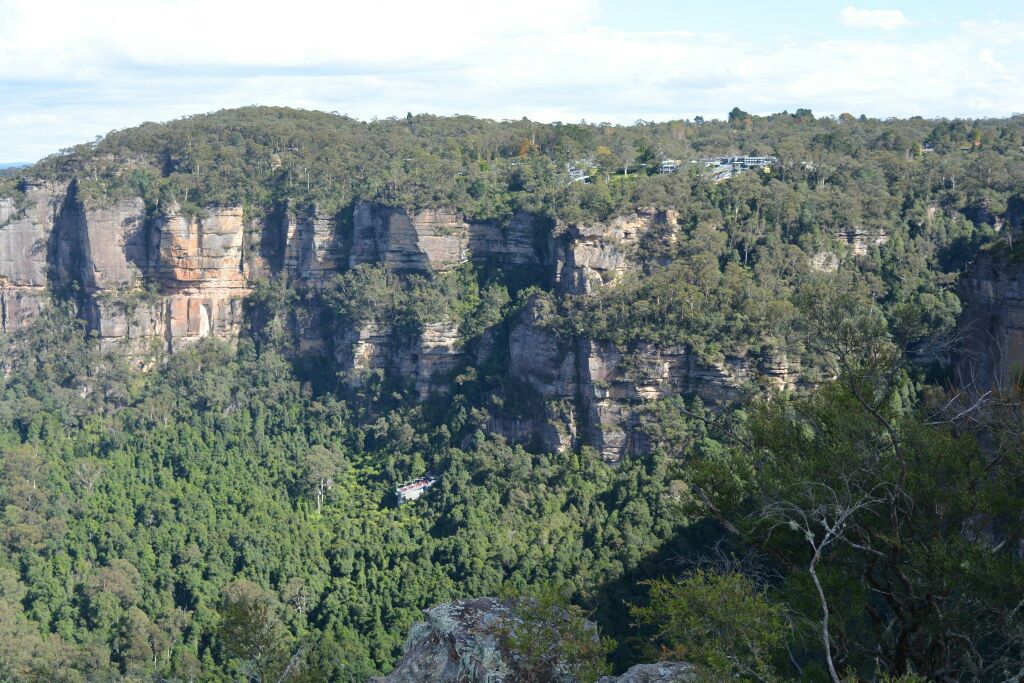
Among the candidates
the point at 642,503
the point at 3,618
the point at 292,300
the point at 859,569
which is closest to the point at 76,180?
the point at 292,300

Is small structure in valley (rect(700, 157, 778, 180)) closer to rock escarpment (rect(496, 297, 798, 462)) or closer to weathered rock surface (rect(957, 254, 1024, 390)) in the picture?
rock escarpment (rect(496, 297, 798, 462))

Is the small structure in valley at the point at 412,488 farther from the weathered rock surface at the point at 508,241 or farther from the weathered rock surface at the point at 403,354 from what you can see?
the weathered rock surface at the point at 508,241

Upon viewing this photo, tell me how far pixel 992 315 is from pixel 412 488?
20.3m

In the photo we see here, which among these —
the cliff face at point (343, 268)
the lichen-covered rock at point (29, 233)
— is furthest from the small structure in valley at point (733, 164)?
the lichen-covered rock at point (29, 233)

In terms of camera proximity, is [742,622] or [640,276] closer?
[742,622]

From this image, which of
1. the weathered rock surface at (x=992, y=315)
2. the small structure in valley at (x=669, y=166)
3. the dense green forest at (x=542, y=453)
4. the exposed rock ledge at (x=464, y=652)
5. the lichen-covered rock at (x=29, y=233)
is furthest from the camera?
the lichen-covered rock at (x=29, y=233)

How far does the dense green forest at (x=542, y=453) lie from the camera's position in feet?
35.6

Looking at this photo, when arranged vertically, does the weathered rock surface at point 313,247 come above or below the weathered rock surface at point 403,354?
above

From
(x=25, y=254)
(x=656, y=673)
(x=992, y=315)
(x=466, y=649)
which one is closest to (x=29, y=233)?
(x=25, y=254)

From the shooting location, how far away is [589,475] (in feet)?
109

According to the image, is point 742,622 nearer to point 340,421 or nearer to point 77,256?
point 340,421

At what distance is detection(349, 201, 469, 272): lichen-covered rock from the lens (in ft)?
140

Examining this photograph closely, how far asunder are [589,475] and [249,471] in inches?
564

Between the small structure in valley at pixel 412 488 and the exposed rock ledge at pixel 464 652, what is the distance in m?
21.2
